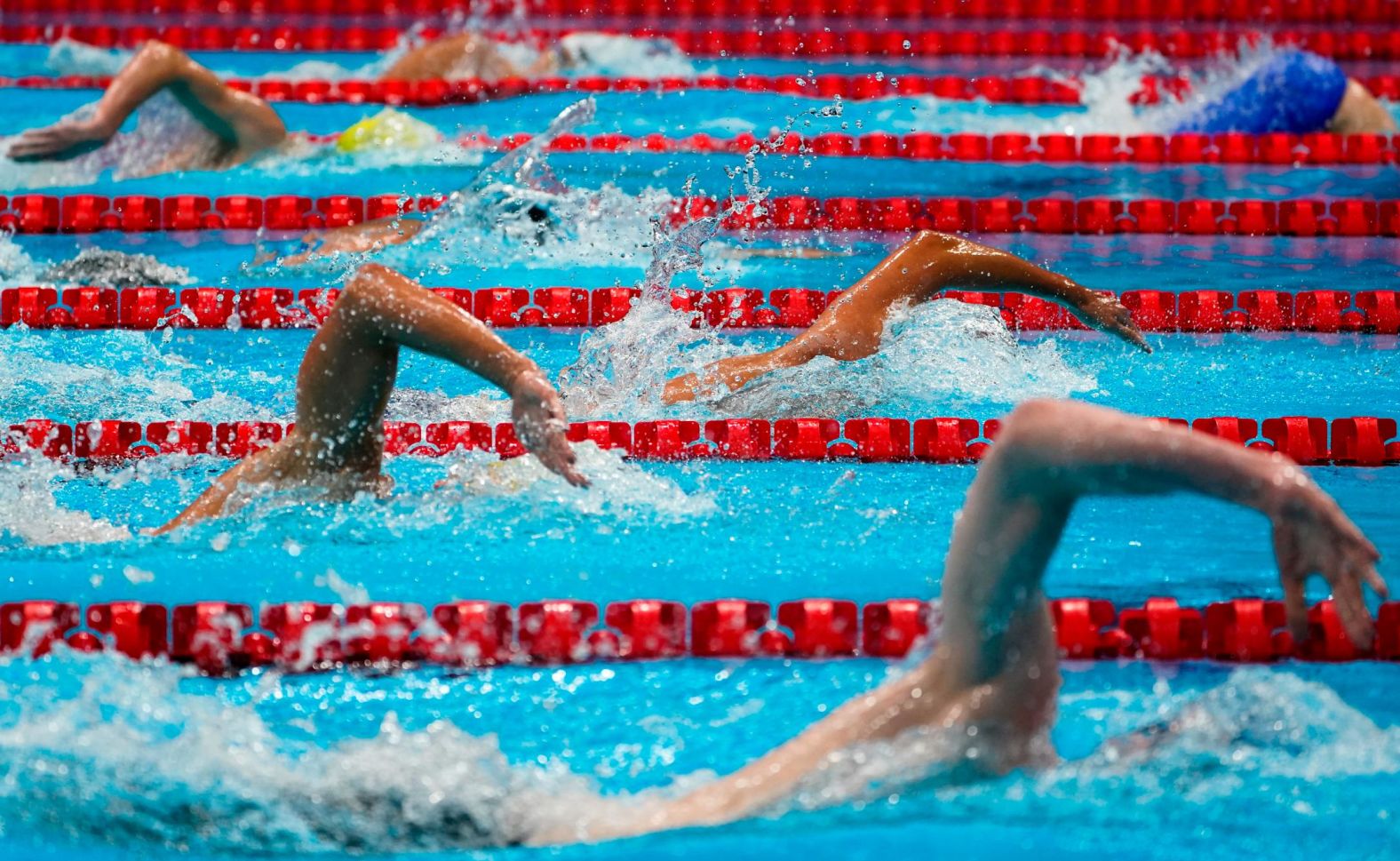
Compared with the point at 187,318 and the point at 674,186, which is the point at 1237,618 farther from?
the point at 674,186

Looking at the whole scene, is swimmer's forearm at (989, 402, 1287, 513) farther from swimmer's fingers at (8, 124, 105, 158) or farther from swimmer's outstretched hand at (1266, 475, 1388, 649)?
swimmer's fingers at (8, 124, 105, 158)

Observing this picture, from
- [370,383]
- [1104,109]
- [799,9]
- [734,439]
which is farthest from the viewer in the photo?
A: [799,9]

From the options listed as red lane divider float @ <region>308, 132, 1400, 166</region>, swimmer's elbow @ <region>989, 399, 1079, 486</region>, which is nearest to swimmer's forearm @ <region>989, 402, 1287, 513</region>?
swimmer's elbow @ <region>989, 399, 1079, 486</region>

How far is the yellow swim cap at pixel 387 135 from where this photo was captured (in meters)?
6.44

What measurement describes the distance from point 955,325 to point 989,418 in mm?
484

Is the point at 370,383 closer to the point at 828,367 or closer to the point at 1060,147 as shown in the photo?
the point at 828,367

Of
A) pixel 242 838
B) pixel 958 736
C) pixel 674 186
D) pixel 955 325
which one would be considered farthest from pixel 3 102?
pixel 958 736

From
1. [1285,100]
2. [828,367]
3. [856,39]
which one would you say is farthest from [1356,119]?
[828,367]

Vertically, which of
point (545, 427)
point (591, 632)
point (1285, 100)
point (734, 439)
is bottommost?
point (591, 632)

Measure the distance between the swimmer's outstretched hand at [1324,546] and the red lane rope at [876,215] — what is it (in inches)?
168

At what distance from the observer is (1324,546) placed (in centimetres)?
150

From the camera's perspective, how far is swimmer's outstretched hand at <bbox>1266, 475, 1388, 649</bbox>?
1496mm

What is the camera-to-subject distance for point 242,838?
6.49 ft

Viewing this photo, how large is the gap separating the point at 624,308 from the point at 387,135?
208 cm
